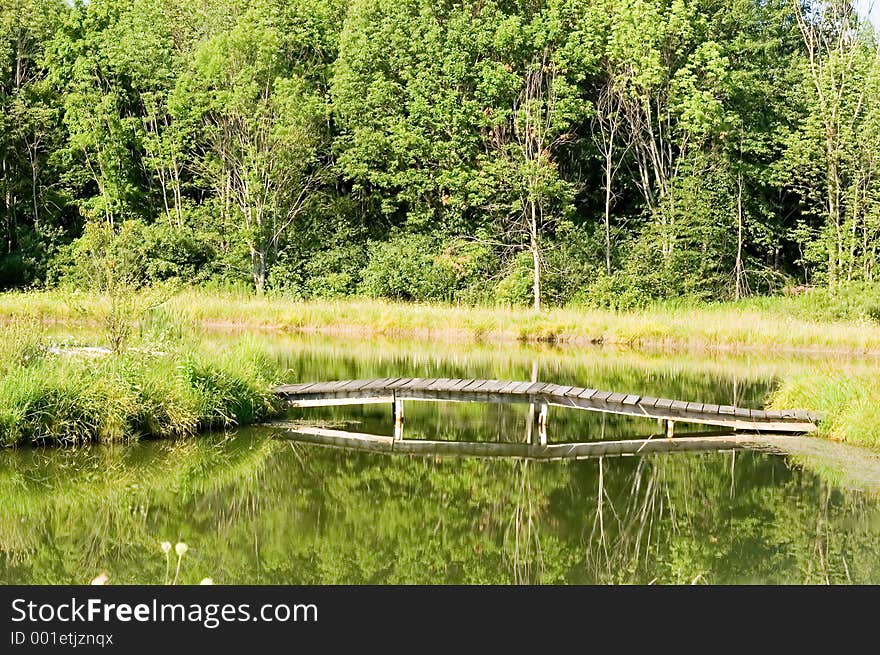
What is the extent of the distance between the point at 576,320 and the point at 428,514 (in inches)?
693

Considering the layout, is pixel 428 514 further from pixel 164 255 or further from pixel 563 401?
pixel 164 255

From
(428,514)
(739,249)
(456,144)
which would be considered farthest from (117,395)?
(739,249)

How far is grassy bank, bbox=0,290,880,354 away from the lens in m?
24.9

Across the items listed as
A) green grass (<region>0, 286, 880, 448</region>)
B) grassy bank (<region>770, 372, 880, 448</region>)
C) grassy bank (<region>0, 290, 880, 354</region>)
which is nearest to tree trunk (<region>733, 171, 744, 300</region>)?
grassy bank (<region>0, 290, 880, 354</region>)

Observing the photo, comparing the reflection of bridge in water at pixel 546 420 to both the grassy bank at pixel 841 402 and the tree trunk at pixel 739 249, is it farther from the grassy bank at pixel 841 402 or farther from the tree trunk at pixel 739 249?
the tree trunk at pixel 739 249

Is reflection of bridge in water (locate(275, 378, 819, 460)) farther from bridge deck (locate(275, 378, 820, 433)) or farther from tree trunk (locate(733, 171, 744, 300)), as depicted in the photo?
tree trunk (locate(733, 171, 744, 300))

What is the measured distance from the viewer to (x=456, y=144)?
33188 millimetres

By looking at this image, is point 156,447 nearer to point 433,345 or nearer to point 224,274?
point 433,345

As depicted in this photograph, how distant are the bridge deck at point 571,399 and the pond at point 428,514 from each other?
1.61 feet

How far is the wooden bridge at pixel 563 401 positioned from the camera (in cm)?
1391

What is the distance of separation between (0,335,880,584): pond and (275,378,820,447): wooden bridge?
443 millimetres

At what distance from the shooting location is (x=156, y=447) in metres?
12.4

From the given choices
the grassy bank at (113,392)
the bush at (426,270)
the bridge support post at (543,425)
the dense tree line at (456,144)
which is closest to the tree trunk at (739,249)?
the dense tree line at (456,144)

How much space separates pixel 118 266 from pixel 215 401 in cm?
219
